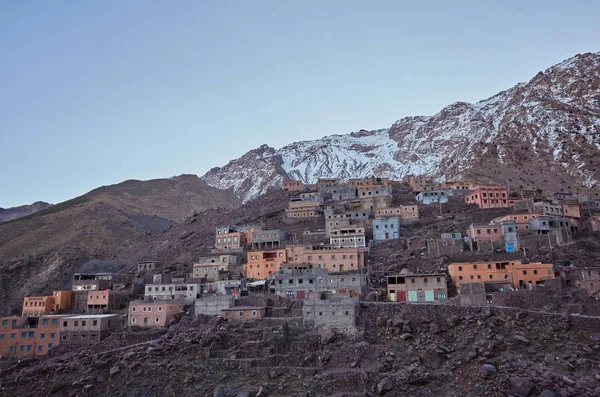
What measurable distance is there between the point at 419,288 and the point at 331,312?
1041cm

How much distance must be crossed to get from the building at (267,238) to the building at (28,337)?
94.2ft

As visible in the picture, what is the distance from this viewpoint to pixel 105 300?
217ft

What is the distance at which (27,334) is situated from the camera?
58.9 metres

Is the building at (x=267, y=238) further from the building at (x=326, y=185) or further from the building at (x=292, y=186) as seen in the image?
the building at (x=292, y=186)

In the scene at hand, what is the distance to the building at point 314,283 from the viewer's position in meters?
56.4

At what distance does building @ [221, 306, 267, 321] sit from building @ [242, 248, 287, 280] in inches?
517

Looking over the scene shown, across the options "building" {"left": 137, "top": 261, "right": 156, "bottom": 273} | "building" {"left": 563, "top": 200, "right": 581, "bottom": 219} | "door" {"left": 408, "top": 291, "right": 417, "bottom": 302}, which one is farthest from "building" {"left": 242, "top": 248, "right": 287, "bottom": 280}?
"building" {"left": 563, "top": 200, "right": 581, "bottom": 219}

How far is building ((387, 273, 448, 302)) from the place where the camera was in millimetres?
53812

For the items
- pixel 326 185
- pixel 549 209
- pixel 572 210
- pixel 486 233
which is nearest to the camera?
pixel 486 233

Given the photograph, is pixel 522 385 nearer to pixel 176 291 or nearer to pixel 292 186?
pixel 176 291

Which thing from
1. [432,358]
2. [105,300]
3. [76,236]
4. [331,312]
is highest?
[76,236]

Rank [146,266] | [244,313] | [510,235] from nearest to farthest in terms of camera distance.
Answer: [244,313] < [510,235] < [146,266]

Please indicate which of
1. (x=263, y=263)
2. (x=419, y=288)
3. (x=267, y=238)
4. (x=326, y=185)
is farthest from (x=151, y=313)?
(x=326, y=185)

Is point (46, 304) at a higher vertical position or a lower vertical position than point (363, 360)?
higher
